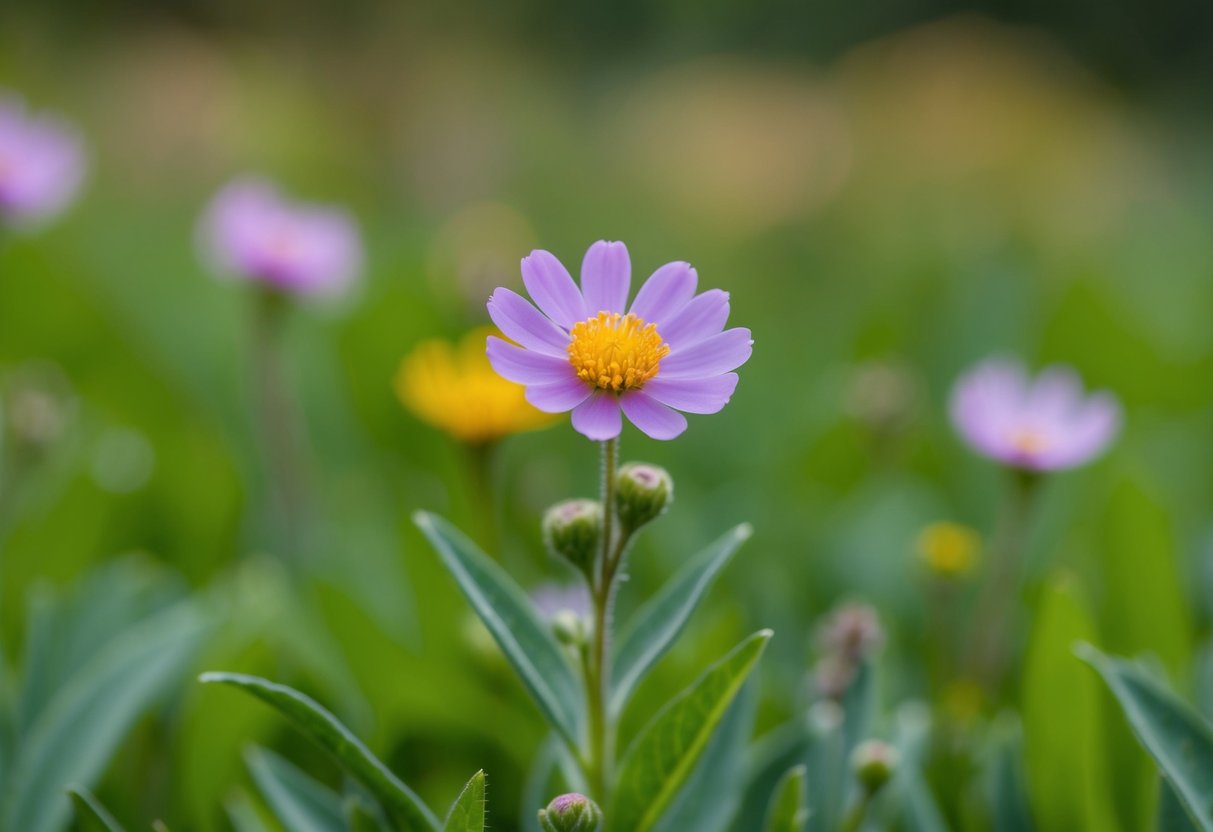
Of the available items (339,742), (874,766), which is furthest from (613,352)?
(874,766)

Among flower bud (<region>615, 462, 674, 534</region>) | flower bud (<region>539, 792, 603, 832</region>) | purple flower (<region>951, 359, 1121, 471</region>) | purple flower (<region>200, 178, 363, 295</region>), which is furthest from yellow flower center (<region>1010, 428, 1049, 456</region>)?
purple flower (<region>200, 178, 363, 295</region>)

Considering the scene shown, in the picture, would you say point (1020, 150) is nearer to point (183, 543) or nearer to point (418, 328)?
point (418, 328)

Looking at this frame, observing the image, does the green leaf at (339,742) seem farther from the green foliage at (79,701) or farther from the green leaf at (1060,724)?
the green leaf at (1060,724)

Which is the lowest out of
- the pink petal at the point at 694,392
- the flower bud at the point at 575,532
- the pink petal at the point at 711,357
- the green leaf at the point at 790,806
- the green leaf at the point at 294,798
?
the green leaf at the point at 790,806

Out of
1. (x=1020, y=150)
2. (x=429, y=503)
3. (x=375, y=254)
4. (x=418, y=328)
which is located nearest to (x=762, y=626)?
(x=429, y=503)

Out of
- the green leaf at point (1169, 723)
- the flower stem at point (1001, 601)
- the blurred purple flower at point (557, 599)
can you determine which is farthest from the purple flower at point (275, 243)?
the green leaf at point (1169, 723)

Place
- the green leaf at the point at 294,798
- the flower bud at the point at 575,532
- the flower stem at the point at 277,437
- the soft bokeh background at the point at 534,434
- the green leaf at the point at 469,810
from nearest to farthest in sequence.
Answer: the green leaf at the point at 469,810 → the flower bud at the point at 575,532 → the green leaf at the point at 294,798 → the soft bokeh background at the point at 534,434 → the flower stem at the point at 277,437
